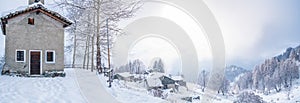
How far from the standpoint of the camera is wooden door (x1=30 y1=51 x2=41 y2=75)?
47.0ft

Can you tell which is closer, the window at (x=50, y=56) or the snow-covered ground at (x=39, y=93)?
the snow-covered ground at (x=39, y=93)

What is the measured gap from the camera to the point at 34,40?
46.9 feet

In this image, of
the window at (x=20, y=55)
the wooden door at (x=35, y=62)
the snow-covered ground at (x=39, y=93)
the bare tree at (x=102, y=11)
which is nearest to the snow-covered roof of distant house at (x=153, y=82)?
the bare tree at (x=102, y=11)

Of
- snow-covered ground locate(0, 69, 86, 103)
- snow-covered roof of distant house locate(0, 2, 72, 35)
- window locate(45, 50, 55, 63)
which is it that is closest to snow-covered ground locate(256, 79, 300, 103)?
window locate(45, 50, 55, 63)

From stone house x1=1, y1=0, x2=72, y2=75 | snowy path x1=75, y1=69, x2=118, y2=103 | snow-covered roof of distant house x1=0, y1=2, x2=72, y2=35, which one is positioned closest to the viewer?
snowy path x1=75, y1=69, x2=118, y2=103

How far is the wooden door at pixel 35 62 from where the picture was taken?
14336mm

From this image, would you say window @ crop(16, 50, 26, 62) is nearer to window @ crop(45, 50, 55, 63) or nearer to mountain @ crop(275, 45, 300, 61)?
window @ crop(45, 50, 55, 63)

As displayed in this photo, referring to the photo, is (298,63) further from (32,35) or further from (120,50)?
(32,35)

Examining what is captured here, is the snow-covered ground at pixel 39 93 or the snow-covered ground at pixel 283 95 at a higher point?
the snow-covered ground at pixel 39 93

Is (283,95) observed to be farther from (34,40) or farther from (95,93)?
(95,93)

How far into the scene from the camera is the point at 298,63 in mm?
73938

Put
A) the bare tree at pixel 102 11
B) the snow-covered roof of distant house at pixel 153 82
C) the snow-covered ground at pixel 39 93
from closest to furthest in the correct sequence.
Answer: the snow-covered ground at pixel 39 93
the bare tree at pixel 102 11
the snow-covered roof of distant house at pixel 153 82

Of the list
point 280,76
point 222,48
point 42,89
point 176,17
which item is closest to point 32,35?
point 42,89

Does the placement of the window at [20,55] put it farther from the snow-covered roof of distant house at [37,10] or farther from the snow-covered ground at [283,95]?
the snow-covered ground at [283,95]
